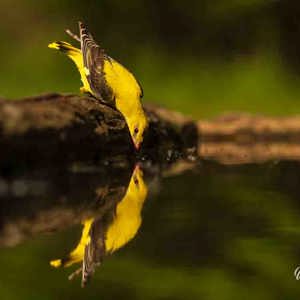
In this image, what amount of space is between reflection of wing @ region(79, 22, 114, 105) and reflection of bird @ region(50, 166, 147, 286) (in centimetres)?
168

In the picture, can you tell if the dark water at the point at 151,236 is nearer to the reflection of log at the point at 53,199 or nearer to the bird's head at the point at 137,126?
the reflection of log at the point at 53,199

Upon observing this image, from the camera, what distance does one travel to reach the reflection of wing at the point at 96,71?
5359 mm

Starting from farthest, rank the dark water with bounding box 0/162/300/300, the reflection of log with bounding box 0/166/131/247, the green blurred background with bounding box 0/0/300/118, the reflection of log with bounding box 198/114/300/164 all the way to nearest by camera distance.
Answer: the green blurred background with bounding box 0/0/300/118 < the reflection of log with bounding box 198/114/300/164 < the reflection of log with bounding box 0/166/131/247 < the dark water with bounding box 0/162/300/300

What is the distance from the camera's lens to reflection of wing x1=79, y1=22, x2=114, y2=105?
5359 mm

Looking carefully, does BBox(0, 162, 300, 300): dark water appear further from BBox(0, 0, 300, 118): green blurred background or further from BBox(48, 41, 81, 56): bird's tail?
BBox(0, 0, 300, 118): green blurred background

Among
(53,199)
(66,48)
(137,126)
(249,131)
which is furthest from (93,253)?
(249,131)

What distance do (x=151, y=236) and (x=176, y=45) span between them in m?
9.61

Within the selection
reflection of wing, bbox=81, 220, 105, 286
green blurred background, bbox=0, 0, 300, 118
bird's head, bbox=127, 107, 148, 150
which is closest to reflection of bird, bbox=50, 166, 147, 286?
reflection of wing, bbox=81, 220, 105, 286

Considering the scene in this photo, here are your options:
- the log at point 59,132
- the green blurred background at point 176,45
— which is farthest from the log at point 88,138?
the green blurred background at point 176,45

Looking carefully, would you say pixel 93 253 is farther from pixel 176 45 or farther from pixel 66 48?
pixel 176 45

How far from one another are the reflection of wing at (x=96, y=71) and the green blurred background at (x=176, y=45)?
609 cm

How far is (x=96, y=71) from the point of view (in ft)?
17.7

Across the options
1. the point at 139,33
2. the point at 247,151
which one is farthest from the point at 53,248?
the point at 139,33

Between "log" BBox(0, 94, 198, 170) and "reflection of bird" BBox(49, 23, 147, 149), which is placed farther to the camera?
"reflection of bird" BBox(49, 23, 147, 149)
